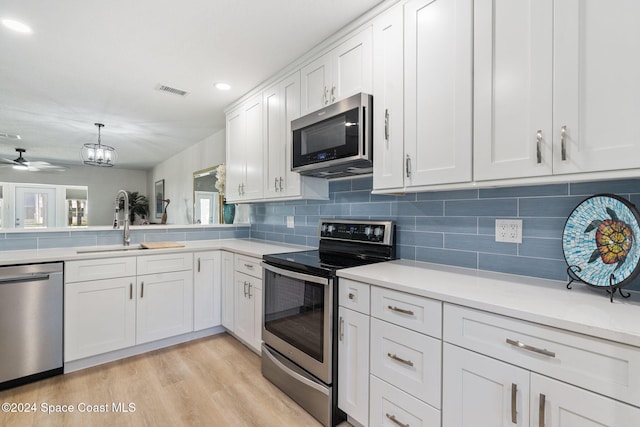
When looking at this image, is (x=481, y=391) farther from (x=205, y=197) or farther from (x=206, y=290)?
(x=205, y=197)

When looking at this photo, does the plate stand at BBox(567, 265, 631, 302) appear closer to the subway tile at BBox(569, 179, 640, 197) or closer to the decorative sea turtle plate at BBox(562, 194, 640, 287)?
the decorative sea turtle plate at BBox(562, 194, 640, 287)

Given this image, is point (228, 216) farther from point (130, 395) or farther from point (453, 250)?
point (453, 250)

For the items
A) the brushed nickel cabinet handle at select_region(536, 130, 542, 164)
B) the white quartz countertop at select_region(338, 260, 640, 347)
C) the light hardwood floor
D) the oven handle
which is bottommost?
the light hardwood floor

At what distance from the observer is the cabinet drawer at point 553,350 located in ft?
2.77

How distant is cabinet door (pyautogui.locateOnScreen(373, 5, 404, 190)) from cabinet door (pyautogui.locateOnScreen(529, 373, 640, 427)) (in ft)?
3.42

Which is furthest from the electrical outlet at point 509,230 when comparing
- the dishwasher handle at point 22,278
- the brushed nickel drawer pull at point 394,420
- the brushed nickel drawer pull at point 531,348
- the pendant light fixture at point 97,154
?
the pendant light fixture at point 97,154

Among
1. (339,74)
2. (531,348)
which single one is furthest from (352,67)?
(531,348)

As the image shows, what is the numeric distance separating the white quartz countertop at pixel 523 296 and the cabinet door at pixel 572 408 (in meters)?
0.18

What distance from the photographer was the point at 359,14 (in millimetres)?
1883

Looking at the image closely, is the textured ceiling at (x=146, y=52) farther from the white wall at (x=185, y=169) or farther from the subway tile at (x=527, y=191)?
the subway tile at (x=527, y=191)

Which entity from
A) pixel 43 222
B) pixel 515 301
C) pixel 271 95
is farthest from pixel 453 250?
pixel 43 222

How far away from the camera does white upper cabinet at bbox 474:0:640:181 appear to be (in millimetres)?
1024

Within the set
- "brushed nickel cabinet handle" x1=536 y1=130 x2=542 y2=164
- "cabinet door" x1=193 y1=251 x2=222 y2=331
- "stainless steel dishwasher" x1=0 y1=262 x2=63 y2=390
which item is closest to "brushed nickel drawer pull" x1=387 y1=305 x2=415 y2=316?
"brushed nickel cabinet handle" x1=536 y1=130 x2=542 y2=164

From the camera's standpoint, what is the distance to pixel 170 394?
2062mm
